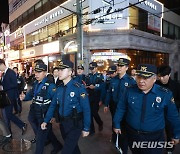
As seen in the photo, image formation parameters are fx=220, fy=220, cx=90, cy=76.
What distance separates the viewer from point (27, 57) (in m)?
31.2

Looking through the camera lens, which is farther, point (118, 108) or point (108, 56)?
point (108, 56)

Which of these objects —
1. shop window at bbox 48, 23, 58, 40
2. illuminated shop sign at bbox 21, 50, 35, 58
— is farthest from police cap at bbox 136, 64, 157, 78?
illuminated shop sign at bbox 21, 50, 35, 58

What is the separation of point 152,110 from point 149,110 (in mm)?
41

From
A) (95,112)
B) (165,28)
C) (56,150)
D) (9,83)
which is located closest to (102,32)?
(165,28)

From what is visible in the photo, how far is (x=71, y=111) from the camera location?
372cm

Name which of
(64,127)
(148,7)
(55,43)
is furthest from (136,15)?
(64,127)

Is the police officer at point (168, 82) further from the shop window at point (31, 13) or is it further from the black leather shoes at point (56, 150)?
the shop window at point (31, 13)

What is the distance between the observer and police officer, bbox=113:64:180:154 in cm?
309

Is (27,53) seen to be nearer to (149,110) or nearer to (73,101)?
(73,101)

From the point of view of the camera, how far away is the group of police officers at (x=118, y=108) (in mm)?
3111

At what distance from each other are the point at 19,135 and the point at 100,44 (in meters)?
12.4

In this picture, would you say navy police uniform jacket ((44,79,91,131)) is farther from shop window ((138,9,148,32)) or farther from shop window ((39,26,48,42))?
shop window ((39,26,48,42))

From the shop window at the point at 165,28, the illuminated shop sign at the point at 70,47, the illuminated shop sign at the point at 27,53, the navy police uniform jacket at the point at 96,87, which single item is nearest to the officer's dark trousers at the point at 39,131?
the navy police uniform jacket at the point at 96,87

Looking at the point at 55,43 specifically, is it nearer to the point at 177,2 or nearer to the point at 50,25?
the point at 50,25
